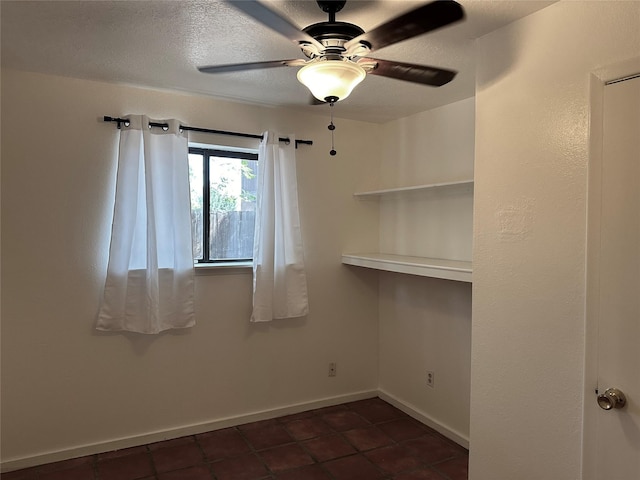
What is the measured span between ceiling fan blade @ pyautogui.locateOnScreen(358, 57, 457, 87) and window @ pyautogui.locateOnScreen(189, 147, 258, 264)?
5.60 feet

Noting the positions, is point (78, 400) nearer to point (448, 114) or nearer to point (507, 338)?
point (507, 338)

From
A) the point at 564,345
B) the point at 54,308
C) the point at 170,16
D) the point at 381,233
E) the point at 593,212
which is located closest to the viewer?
the point at 593,212

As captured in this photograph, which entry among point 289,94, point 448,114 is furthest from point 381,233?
point 289,94

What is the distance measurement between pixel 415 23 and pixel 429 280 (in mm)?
2203

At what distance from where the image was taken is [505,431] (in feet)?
6.56

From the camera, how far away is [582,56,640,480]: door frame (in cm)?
165

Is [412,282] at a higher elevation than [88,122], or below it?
below

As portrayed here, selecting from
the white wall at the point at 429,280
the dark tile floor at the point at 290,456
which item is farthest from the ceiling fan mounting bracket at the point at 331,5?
the dark tile floor at the point at 290,456

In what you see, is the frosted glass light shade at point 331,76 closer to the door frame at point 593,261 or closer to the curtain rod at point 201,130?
the door frame at point 593,261

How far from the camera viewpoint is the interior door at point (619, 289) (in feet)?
5.09

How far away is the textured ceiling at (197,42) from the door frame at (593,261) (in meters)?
0.48

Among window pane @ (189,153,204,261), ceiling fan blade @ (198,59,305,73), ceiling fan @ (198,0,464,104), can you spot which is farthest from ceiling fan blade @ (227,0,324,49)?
window pane @ (189,153,204,261)

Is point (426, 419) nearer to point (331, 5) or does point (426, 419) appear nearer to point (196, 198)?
point (196, 198)

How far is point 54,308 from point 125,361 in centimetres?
55
